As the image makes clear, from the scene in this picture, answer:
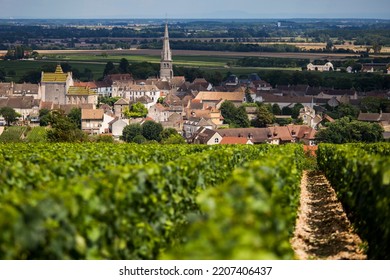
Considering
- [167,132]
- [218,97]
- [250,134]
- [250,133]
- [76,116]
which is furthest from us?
[218,97]

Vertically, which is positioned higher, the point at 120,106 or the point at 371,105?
the point at 371,105

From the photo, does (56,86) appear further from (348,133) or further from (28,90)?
(348,133)

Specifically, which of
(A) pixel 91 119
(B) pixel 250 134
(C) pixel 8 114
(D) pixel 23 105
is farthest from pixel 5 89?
(B) pixel 250 134

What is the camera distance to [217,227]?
8.09 m

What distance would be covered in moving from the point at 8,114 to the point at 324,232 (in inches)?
3842

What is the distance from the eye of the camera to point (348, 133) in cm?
8138

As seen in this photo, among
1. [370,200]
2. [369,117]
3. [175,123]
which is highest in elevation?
[370,200]

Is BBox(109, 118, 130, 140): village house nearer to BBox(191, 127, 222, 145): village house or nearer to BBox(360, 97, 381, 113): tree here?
BBox(191, 127, 222, 145): village house

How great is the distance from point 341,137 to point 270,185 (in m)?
69.9

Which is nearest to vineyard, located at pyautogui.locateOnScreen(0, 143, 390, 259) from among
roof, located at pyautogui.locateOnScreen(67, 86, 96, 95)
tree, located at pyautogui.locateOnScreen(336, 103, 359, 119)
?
tree, located at pyautogui.locateOnScreen(336, 103, 359, 119)

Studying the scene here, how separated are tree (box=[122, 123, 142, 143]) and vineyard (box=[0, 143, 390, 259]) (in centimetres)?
7446

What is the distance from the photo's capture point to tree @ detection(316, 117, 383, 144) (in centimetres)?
8062

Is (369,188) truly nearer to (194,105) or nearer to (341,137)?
(341,137)

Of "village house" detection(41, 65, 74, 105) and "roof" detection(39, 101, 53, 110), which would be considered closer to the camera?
"roof" detection(39, 101, 53, 110)
